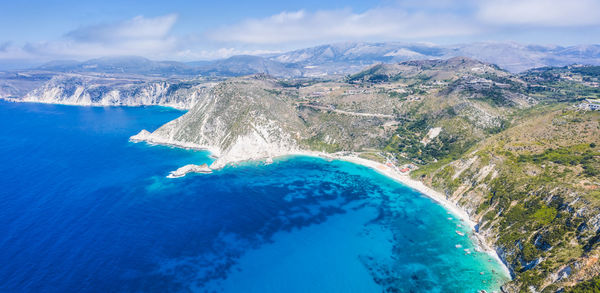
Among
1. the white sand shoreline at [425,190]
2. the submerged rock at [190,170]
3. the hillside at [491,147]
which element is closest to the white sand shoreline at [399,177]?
the white sand shoreline at [425,190]

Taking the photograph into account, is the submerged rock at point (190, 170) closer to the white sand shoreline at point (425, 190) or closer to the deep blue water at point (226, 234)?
the deep blue water at point (226, 234)

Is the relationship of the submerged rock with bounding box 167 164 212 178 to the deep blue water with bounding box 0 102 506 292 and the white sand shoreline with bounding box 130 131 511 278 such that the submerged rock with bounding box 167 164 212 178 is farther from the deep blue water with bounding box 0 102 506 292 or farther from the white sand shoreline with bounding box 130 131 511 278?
the deep blue water with bounding box 0 102 506 292

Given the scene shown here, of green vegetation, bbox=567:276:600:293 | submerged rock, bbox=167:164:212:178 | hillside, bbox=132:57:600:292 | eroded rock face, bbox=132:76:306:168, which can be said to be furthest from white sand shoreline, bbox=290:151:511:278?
submerged rock, bbox=167:164:212:178

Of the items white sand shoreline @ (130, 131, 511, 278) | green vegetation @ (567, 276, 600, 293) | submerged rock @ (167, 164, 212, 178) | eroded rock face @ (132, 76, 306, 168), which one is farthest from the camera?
eroded rock face @ (132, 76, 306, 168)

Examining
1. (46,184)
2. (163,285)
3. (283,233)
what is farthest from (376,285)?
(46,184)

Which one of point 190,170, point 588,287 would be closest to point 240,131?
point 190,170

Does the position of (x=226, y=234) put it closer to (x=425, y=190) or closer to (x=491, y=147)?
(x=425, y=190)

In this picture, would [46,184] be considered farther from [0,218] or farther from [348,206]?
[348,206]

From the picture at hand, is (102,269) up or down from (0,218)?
down
